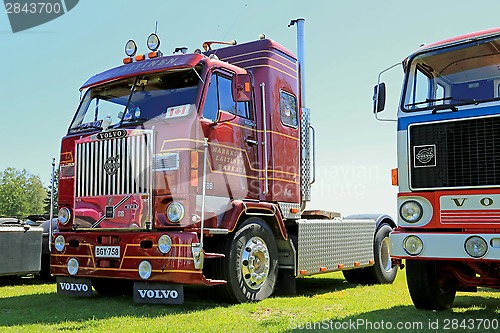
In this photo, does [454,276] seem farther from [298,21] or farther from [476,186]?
[298,21]

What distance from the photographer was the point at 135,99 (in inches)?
317

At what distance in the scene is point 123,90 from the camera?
8281mm

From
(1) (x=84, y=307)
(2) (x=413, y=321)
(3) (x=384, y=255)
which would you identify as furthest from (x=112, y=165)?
(3) (x=384, y=255)

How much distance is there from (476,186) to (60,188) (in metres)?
5.61

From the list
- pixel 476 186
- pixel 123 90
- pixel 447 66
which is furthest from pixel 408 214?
pixel 123 90

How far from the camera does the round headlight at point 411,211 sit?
6.50 meters

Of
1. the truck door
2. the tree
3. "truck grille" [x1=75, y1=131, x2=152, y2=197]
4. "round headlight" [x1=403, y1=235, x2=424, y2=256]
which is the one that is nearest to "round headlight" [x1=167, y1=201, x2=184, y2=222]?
"truck grille" [x1=75, y1=131, x2=152, y2=197]

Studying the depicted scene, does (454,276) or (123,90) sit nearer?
(454,276)

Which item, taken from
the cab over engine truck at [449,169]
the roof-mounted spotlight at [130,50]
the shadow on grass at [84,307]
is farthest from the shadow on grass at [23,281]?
the cab over engine truck at [449,169]

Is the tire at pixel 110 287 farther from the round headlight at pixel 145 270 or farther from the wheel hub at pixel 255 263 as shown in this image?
the wheel hub at pixel 255 263

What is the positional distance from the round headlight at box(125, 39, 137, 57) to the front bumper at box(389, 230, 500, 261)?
4890 millimetres

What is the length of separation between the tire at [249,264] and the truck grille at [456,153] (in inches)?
96.9

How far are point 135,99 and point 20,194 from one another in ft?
245

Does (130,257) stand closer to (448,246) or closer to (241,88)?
(241,88)
